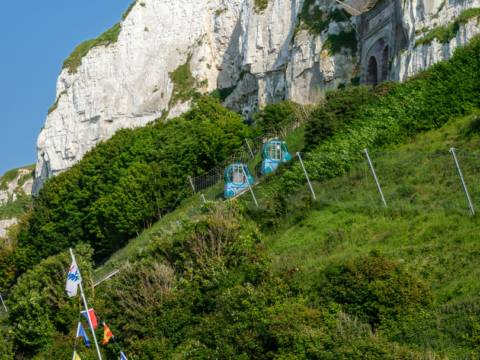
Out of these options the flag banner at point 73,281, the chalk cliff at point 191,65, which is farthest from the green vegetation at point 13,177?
the flag banner at point 73,281

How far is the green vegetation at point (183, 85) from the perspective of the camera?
216 ft

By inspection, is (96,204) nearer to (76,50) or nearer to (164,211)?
(164,211)

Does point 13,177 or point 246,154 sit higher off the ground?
point 13,177

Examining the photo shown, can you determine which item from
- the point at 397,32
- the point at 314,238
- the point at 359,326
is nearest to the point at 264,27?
the point at 397,32

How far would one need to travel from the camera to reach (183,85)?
67.6 m

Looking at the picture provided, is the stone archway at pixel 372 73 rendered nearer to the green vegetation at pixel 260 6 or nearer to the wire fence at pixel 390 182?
the wire fence at pixel 390 182

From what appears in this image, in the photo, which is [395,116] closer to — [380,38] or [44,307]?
[380,38]

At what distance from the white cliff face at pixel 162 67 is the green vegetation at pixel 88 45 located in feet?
4.08

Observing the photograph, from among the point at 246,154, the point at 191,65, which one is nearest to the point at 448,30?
the point at 246,154

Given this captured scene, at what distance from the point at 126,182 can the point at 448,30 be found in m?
21.3

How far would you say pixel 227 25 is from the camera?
6919 cm

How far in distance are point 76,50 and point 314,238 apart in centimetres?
7860

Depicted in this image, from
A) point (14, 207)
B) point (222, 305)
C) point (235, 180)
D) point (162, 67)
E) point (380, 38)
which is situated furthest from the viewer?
point (14, 207)

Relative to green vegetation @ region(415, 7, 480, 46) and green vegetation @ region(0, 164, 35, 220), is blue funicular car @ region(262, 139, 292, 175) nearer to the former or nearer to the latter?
green vegetation @ region(415, 7, 480, 46)
